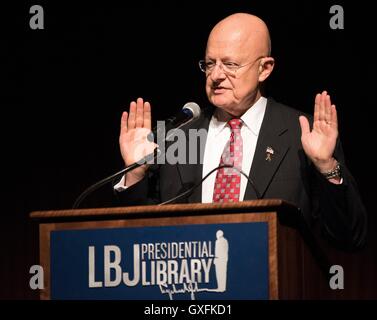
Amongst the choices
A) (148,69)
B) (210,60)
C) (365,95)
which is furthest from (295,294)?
(148,69)

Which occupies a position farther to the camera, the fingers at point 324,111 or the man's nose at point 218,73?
the man's nose at point 218,73

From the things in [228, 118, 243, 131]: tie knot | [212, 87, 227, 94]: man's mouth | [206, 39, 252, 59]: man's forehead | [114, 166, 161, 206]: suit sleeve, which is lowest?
[114, 166, 161, 206]: suit sleeve

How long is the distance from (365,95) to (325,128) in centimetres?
100

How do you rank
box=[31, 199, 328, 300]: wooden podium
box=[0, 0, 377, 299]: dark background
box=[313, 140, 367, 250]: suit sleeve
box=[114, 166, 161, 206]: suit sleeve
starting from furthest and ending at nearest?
box=[0, 0, 377, 299]: dark background
box=[114, 166, 161, 206]: suit sleeve
box=[313, 140, 367, 250]: suit sleeve
box=[31, 199, 328, 300]: wooden podium

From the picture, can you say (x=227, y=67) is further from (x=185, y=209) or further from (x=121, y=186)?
(x=185, y=209)

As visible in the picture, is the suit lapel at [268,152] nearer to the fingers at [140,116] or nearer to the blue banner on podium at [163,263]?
the fingers at [140,116]

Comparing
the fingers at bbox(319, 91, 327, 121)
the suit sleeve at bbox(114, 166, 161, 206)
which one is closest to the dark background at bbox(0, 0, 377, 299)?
the fingers at bbox(319, 91, 327, 121)

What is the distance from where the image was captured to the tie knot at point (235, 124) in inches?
113

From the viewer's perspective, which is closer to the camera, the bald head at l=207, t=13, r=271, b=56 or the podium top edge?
the podium top edge

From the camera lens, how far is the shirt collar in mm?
2895

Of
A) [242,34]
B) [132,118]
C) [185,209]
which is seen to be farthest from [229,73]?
[185,209]

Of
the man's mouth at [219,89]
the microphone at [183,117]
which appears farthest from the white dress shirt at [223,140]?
the microphone at [183,117]

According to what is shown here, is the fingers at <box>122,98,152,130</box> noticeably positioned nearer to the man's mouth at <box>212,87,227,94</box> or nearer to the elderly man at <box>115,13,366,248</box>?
the elderly man at <box>115,13,366,248</box>

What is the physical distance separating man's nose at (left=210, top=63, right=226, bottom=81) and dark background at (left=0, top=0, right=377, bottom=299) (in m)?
0.71
